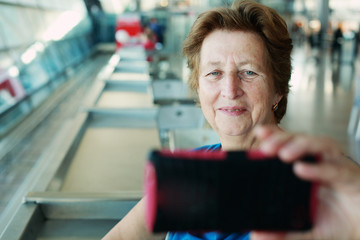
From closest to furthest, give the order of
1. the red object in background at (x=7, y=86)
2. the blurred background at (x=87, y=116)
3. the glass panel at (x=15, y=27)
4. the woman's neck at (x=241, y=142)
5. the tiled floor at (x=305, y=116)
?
the woman's neck at (x=241, y=142) → the blurred background at (x=87, y=116) → the tiled floor at (x=305, y=116) → the red object in background at (x=7, y=86) → the glass panel at (x=15, y=27)

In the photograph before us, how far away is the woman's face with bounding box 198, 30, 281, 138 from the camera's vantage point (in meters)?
1.25

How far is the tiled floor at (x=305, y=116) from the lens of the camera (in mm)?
4555

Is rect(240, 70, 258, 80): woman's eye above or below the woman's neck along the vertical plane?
above

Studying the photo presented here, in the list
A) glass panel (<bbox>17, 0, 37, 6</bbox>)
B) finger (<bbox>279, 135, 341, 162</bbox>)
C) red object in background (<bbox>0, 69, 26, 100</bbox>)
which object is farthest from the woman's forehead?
glass panel (<bbox>17, 0, 37, 6</bbox>)

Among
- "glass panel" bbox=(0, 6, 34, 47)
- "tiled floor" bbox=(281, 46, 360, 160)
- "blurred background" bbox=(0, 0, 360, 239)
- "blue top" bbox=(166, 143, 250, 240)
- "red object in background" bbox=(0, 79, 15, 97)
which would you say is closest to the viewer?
"blue top" bbox=(166, 143, 250, 240)

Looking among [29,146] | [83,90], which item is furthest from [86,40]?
[29,146]

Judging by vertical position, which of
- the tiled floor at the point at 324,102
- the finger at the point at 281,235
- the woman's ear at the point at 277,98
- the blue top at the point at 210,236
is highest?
the finger at the point at 281,235

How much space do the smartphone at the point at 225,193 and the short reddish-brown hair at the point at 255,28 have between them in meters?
0.83

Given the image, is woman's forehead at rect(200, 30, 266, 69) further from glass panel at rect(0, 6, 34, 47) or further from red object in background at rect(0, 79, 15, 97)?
glass panel at rect(0, 6, 34, 47)

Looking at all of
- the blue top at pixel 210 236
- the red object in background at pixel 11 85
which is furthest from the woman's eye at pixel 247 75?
the red object in background at pixel 11 85

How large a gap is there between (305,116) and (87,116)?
4710 millimetres

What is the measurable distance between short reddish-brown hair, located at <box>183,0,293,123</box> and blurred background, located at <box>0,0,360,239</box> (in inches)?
7.9

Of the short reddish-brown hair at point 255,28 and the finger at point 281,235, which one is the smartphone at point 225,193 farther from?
the short reddish-brown hair at point 255,28

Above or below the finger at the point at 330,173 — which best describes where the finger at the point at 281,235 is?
below
